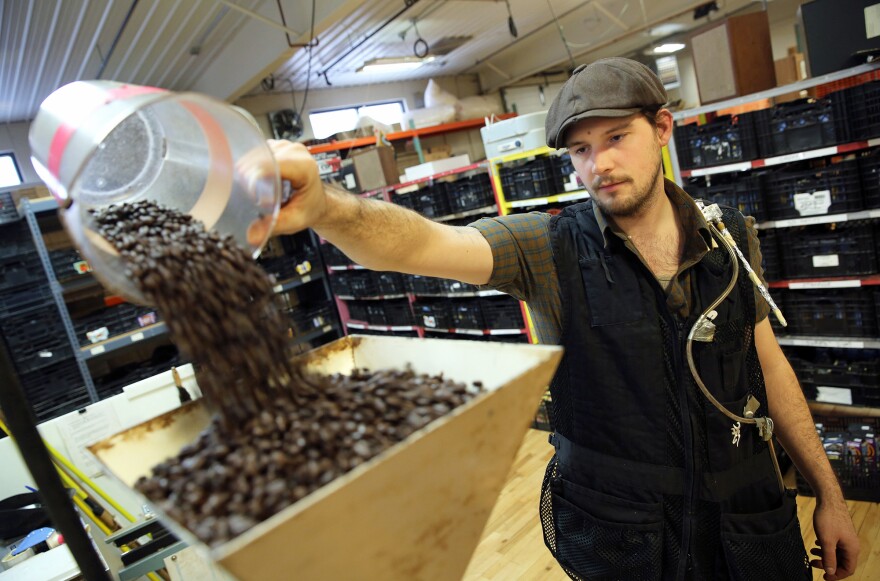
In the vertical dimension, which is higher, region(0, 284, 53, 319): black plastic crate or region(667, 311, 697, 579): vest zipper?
region(0, 284, 53, 319): black plastic crate

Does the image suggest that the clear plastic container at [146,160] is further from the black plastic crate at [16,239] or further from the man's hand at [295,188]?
the black plastic crate at [16,239]

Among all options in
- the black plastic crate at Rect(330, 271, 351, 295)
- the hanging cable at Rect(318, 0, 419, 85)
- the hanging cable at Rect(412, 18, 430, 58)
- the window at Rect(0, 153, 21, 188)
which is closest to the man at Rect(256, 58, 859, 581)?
the black plastic crate at Rect(330, 271, 351, 295)

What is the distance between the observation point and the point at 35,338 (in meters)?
4.86

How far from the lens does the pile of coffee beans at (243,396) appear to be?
0.72 meters

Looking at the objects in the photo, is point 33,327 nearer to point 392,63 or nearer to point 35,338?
point 35,338

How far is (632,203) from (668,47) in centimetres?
1085

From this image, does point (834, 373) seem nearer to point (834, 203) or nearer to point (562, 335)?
point (834, 203)

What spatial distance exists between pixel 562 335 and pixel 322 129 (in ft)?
31.0

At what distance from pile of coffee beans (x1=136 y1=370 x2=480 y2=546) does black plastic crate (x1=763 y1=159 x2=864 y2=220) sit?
3.15 meters

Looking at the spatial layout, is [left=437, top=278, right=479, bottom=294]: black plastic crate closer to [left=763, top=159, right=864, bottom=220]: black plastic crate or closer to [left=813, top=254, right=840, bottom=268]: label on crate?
[left=763, top=159, right=864, bottom=220]: black plastic crate

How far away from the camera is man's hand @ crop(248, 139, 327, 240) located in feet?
3.41

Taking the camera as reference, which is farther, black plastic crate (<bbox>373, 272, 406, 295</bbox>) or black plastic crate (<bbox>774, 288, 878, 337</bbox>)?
black plastic crate (<bbox>373, 272, 406, 295</bbox>)

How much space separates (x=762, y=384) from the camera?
155cm

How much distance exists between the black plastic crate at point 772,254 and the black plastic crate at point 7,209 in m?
5.70
